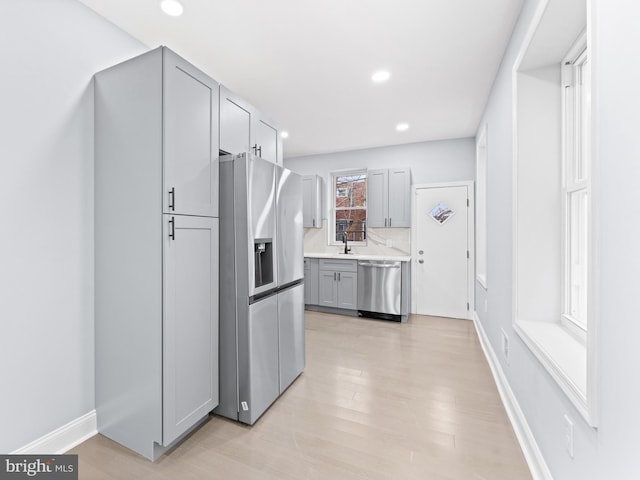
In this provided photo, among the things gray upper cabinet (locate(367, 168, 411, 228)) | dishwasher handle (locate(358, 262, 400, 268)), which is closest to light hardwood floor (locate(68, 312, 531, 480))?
dishwasher handle (locate(358, 262, 400, 268))

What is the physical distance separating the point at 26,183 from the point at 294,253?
1.79 m

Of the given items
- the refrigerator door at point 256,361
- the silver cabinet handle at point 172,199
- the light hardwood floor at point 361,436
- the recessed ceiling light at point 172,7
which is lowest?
the light hardwood floor at point 361,436

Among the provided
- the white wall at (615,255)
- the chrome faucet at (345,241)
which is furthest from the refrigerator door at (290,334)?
the chrome faucet at (345,241)

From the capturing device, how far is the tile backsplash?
197 inches

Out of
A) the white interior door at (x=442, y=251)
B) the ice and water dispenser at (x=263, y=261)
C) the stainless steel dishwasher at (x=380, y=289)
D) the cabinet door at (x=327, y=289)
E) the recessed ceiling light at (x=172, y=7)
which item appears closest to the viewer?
the recessed ceiling light at (x=172, y=7)

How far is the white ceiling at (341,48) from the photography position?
2000 millimetres

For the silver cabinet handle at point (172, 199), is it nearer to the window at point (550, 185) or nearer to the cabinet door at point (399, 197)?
the window at point (550, 185)

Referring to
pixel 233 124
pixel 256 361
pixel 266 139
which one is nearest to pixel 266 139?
pixel 266 139

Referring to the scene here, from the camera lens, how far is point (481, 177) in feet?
13.4

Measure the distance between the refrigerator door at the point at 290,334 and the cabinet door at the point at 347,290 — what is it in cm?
201

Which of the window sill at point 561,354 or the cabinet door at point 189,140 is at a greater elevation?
the cabinet door at point 189,140

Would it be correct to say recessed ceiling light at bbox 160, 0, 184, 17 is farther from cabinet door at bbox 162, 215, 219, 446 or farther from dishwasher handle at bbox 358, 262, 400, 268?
dishwasher handle at bbox 358, 262, 400, 268

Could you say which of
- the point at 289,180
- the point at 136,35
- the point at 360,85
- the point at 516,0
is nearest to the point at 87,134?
the point at 136,35

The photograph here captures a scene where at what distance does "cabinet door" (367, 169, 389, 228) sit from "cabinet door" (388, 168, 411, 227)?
8cm
